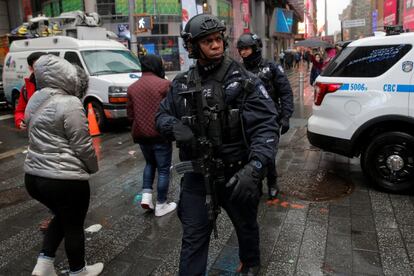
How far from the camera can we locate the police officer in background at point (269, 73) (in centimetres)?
455

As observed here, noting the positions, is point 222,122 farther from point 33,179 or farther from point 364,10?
point 364,10

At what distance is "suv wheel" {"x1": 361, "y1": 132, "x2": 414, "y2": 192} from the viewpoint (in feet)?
15.9

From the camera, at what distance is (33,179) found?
9.78 feet

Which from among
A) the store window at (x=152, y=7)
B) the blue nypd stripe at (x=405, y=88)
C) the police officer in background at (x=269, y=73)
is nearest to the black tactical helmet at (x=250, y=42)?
the police officer in background at (x=269, y=73)

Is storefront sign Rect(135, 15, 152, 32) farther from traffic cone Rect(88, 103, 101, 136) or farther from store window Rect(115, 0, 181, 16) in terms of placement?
traffic cone Rect(88, 103, 101, 136)

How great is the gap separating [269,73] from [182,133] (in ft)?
7.83

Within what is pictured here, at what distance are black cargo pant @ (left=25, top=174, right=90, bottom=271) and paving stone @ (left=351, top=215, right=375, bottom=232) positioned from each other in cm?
256

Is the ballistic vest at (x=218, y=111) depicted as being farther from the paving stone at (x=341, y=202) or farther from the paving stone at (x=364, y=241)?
the paving stone at (x=341, y=202)

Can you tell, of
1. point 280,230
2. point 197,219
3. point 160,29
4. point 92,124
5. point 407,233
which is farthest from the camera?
point 160,29

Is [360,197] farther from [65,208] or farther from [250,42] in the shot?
[65,208]

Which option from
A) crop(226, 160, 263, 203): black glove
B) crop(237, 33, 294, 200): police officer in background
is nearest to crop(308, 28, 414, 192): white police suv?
crop(237, 33, 294, 200): police officer in background

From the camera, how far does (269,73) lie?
4.68 m

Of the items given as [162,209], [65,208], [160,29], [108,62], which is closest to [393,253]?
[162,209]

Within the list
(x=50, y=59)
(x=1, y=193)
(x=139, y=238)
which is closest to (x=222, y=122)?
(x=50, y=59)
